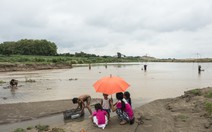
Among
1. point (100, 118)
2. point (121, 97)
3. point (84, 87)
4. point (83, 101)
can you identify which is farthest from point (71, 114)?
point (84, 87)

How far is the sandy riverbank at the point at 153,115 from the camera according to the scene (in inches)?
388

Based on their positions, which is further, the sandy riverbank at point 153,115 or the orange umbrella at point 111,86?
the sandy riverbank at point 153,115

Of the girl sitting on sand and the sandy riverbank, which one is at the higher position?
the girl sitting on sand

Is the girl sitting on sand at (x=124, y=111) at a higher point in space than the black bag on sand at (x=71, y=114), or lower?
higher

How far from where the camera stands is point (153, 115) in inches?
468

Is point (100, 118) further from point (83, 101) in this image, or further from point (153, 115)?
point (153, 115)

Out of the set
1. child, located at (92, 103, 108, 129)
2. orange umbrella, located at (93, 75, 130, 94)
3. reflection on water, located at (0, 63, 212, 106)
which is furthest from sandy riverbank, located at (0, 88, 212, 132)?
reflection on water, located at (0, 63, 212, 106)

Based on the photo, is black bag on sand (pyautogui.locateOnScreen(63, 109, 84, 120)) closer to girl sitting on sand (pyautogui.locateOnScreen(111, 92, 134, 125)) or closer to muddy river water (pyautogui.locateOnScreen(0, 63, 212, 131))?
muddy river water (pyautogui.locateOnScreen(0, 63, 212, 131))

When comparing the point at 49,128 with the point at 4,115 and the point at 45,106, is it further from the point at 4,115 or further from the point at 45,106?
the point at 45,106

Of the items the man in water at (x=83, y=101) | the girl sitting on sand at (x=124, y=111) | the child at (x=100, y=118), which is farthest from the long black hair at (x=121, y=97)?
the man in water at (x=83, y=101)

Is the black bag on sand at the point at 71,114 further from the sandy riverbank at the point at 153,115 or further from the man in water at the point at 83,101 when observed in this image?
the sandy riverbank at the point at 153,115

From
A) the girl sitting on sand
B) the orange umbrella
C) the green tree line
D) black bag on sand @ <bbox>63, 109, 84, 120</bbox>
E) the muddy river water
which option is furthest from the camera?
the green tree line

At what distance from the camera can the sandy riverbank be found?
9867mm

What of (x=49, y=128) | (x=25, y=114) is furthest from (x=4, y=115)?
(x=49, y=128)
